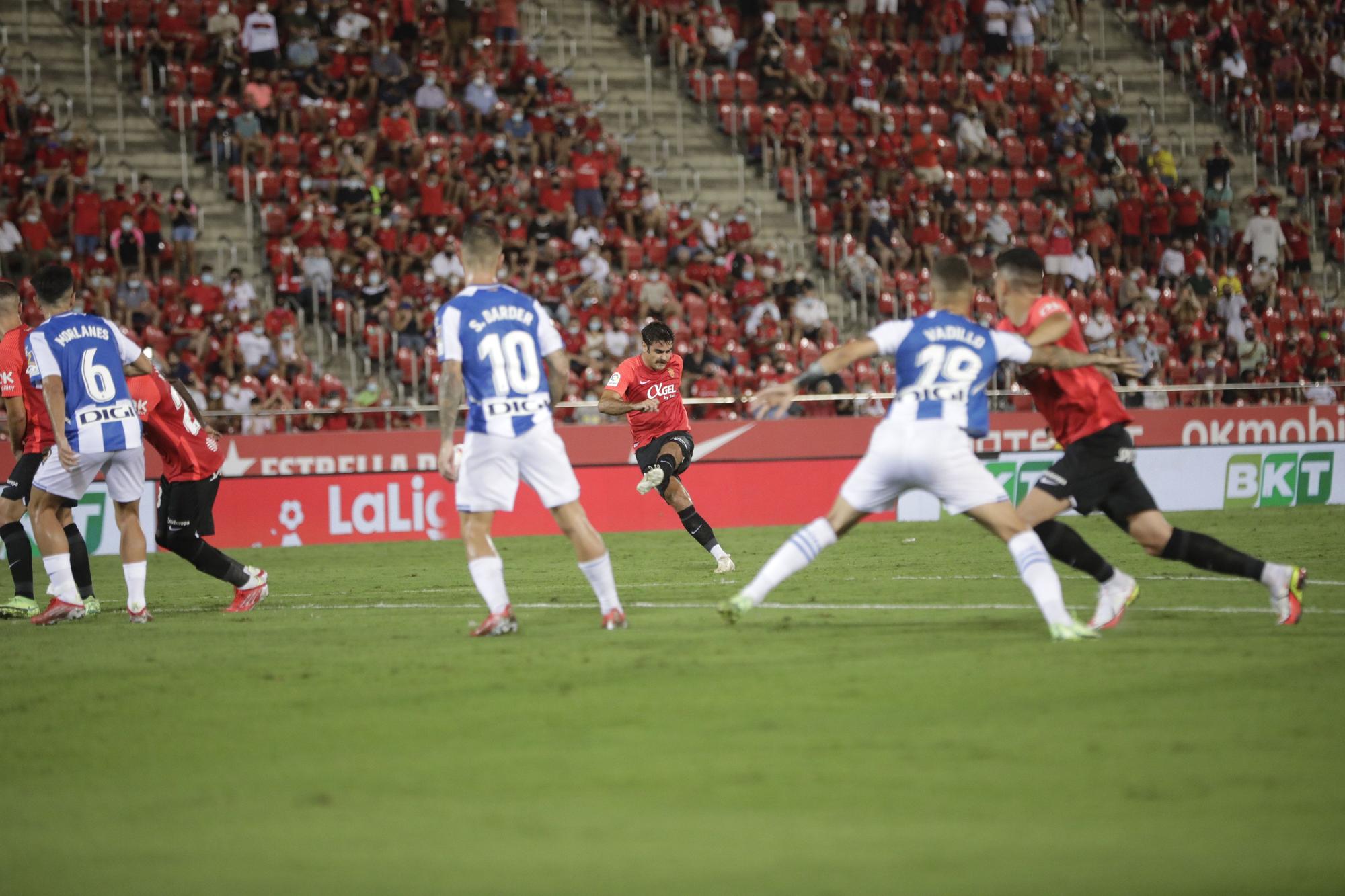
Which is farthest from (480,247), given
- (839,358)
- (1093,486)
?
(1093,486)

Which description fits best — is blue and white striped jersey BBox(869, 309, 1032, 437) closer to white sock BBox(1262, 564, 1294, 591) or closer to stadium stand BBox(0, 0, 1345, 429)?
white sock BBox(1262, 564, 1294, 591)

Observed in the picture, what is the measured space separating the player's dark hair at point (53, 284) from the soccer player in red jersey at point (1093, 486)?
6.36 m

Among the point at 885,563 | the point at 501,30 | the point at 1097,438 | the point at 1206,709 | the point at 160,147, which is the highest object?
the point at 501,30

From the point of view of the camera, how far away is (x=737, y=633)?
934cm

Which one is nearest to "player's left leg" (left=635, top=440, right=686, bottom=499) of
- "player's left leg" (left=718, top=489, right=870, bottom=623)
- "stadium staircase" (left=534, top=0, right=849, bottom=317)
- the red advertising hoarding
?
"player's left leg" (left=718, top=489, right=870, bottom=623)

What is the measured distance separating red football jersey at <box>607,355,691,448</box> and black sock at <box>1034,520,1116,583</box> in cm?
578

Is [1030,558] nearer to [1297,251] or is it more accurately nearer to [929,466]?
[929,466]

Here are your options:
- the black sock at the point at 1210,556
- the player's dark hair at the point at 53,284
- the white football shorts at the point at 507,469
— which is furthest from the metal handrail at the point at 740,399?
the black sock at the point at 1210,556

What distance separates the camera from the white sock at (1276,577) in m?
9.03

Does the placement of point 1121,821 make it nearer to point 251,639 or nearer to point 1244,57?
point 251,639

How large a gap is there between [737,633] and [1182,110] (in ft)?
99.2

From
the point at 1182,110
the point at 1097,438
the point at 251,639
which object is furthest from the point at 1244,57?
the point at 251,639

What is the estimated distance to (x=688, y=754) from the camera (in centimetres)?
607

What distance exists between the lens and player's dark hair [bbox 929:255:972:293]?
8680mm
